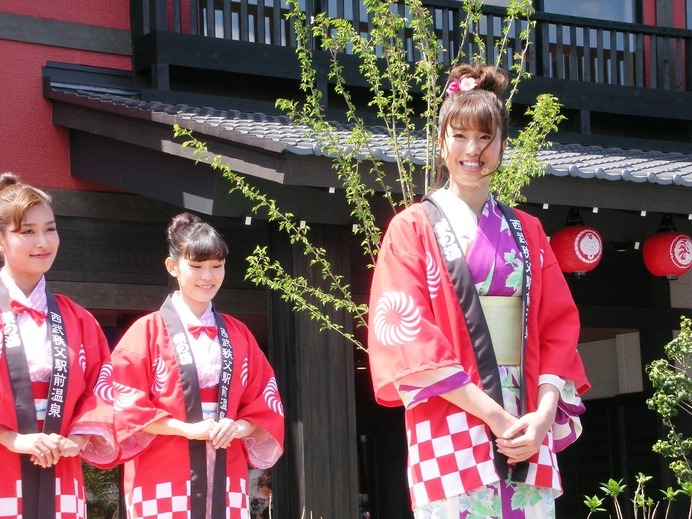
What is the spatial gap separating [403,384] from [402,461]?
7.28m

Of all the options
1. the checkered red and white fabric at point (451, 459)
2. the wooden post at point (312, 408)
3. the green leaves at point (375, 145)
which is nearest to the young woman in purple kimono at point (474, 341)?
the checkered red and white fabric at point (451, 459)

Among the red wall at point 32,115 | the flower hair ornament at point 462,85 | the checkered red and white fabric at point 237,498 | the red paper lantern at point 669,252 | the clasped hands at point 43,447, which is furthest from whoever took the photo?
the red paper lantern at point 669,252

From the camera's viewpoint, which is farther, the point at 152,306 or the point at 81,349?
the point at 152,306

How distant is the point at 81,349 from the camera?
4.16m

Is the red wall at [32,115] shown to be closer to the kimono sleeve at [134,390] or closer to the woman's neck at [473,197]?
the kimono sleeve at [134,390]

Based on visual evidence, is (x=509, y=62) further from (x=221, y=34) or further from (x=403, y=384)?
(x=403, y=384)

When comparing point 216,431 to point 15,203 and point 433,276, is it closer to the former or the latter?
point 15,203

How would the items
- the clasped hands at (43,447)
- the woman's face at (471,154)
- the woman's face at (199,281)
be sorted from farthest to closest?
the woman's face at (199,281), the clasped hands at (43,447), the woman's face at (471,154)

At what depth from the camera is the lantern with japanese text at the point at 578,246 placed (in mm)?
7941

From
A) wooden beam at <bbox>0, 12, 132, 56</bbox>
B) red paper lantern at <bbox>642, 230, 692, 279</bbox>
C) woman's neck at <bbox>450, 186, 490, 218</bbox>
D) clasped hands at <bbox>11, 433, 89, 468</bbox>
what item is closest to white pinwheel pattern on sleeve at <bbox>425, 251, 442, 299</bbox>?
woman's neck at <bbox>450, 186, 490, 218</bbox>

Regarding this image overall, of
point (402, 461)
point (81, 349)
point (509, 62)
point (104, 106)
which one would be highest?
point (509, 62)

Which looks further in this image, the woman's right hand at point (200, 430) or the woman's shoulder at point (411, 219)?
the woman's right hand at point (200, 430)

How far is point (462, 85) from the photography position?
3574 millimetres

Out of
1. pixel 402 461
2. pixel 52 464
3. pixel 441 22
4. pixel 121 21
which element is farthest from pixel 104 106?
pixel 402 461
